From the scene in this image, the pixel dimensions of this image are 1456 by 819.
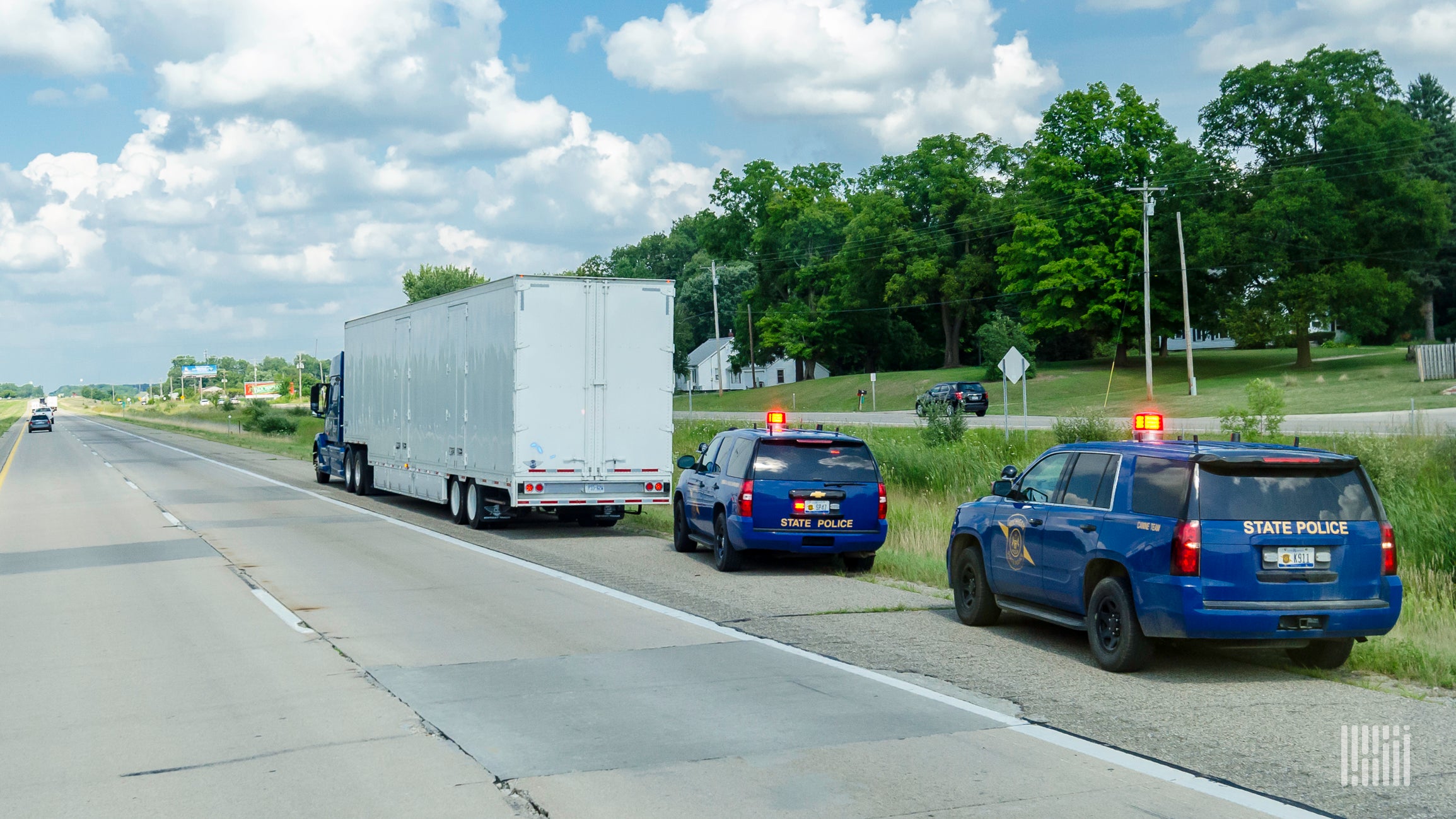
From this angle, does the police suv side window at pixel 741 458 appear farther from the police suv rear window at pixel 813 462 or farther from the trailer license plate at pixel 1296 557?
the trailer license plate at pixel 1296 557

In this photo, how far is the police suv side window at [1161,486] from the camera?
28.3ft

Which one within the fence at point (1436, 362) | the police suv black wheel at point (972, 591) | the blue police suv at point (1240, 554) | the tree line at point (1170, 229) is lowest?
the police suv black wheel at point (972, 591)

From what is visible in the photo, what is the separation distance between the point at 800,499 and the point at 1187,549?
253 inches

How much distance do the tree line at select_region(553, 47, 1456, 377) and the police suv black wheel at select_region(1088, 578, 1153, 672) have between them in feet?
192

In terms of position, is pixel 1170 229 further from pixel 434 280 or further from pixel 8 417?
pixel 8 417

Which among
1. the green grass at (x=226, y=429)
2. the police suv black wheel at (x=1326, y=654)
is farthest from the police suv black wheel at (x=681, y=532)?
the green grass at (x=226, y=429)

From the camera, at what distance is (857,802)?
5902 mm

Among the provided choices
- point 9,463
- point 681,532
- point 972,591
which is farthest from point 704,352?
point 972,591

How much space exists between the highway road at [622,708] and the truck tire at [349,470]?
1472 cm

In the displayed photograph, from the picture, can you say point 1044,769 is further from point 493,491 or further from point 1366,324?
point 1366,324

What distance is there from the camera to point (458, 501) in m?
21.9

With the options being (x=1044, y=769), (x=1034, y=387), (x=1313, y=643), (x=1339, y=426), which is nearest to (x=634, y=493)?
(x=1313, y=643)

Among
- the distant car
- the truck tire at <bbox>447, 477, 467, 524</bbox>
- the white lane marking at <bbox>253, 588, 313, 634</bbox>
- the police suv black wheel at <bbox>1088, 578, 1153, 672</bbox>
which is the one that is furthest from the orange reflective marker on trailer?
the distant car

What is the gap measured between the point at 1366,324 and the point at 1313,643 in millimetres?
59977
